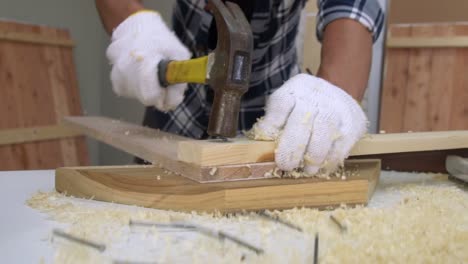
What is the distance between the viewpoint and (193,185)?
98 centimetres

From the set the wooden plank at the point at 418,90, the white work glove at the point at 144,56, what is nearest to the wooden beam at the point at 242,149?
the white work glove at the point at 144,56

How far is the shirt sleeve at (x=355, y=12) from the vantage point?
1.42 metres

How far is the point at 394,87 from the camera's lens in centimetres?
356

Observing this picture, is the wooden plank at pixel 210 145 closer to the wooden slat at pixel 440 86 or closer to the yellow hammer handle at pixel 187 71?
the yellow hammer handle at pixel 187 71

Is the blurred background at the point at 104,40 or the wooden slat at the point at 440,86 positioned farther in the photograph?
the wooden slat at the point at 440,86

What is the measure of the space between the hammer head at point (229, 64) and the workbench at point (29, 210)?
366 millimetres

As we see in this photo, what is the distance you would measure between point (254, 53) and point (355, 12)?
46 cm

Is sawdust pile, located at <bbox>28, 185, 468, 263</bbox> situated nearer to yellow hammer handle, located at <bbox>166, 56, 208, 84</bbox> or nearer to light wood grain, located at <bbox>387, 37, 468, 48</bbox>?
yellow hammer handle, located at <bbox>166, 56, 208, 84</bbox>

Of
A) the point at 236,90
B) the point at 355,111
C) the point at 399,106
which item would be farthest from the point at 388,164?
the point at 399,106

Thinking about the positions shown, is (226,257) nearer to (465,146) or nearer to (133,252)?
(133,252)

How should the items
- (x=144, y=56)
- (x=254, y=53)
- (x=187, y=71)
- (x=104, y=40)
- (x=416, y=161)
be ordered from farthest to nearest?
1. (x=104, y=40)
2. (x=254, y=53)
3. (x=416, y=161)
4. (x=144, y=56)
5. (x=187, y=71)

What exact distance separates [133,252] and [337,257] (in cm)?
30

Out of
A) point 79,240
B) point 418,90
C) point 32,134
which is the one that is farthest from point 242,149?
point 418,90

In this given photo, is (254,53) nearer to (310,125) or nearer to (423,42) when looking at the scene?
(310,125)
